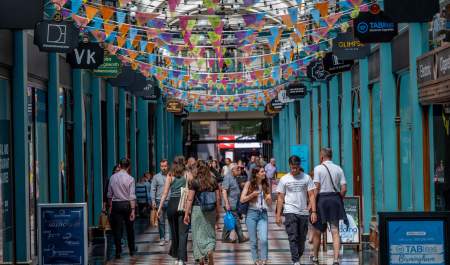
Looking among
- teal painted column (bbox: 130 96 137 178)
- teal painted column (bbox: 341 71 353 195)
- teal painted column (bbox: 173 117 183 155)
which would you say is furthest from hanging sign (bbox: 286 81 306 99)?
teal painted column (bbox: 173 117 183 155)

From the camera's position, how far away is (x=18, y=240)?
1528 centimetres

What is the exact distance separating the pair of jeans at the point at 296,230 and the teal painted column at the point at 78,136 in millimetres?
6772

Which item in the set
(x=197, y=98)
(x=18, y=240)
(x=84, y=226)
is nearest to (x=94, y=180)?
(x=18, y=240)

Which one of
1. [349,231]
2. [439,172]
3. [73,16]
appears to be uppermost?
[73,16]

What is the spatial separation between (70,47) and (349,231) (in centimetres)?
579

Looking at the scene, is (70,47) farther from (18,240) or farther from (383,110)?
(383,110)

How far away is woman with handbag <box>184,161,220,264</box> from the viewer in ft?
46.3

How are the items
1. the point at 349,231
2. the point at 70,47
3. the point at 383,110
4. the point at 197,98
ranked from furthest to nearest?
1. the point at 197,98
2. the point at 383,110
3. the point at 349,231
4. the point at 70,47

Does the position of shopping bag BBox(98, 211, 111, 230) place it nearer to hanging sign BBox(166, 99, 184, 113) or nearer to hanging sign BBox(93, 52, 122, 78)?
hanging sign BBox(93, 52, 122, 78)

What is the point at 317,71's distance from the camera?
24.7m

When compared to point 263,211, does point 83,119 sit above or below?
above

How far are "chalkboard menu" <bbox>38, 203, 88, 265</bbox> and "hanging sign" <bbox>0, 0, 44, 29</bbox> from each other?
287cm

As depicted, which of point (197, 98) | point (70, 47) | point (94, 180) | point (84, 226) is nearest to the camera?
point (84, 226)

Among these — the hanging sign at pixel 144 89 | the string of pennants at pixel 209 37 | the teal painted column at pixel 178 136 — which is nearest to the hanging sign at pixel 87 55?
the string of pennants at pixel 209 37
